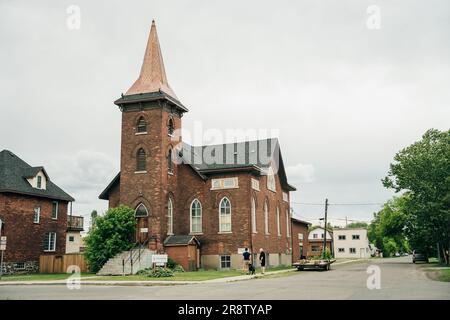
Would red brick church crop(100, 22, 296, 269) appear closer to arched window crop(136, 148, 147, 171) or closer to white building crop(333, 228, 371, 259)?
arched window crop(136, 148, 147, 171)

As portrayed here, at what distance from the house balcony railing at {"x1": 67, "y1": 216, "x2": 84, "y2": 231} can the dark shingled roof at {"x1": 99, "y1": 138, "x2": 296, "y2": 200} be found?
9.81 metres

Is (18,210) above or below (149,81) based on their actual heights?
below

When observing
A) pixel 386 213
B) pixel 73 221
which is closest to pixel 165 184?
pixel 73 221

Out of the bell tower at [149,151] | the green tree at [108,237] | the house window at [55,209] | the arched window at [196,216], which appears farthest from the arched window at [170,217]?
the house window at [55,209]

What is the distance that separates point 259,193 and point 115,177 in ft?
38.4

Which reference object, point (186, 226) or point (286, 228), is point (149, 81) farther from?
point (286, 228)

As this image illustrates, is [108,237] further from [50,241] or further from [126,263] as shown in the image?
[50,241]

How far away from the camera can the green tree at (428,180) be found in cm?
4059

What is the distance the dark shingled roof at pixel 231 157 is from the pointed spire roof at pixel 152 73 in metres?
5.40

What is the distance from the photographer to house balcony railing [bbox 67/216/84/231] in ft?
156

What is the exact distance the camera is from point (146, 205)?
35219 mm

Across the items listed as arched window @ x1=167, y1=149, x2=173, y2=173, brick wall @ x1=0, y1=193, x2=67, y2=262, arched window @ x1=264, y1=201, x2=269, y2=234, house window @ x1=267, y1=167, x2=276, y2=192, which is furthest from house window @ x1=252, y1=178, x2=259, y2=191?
brick wall @ x1=0, y1=193, x2=67, y2=262

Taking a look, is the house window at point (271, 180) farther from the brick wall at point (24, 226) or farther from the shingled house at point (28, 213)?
the brick wall at point (24, 226)
